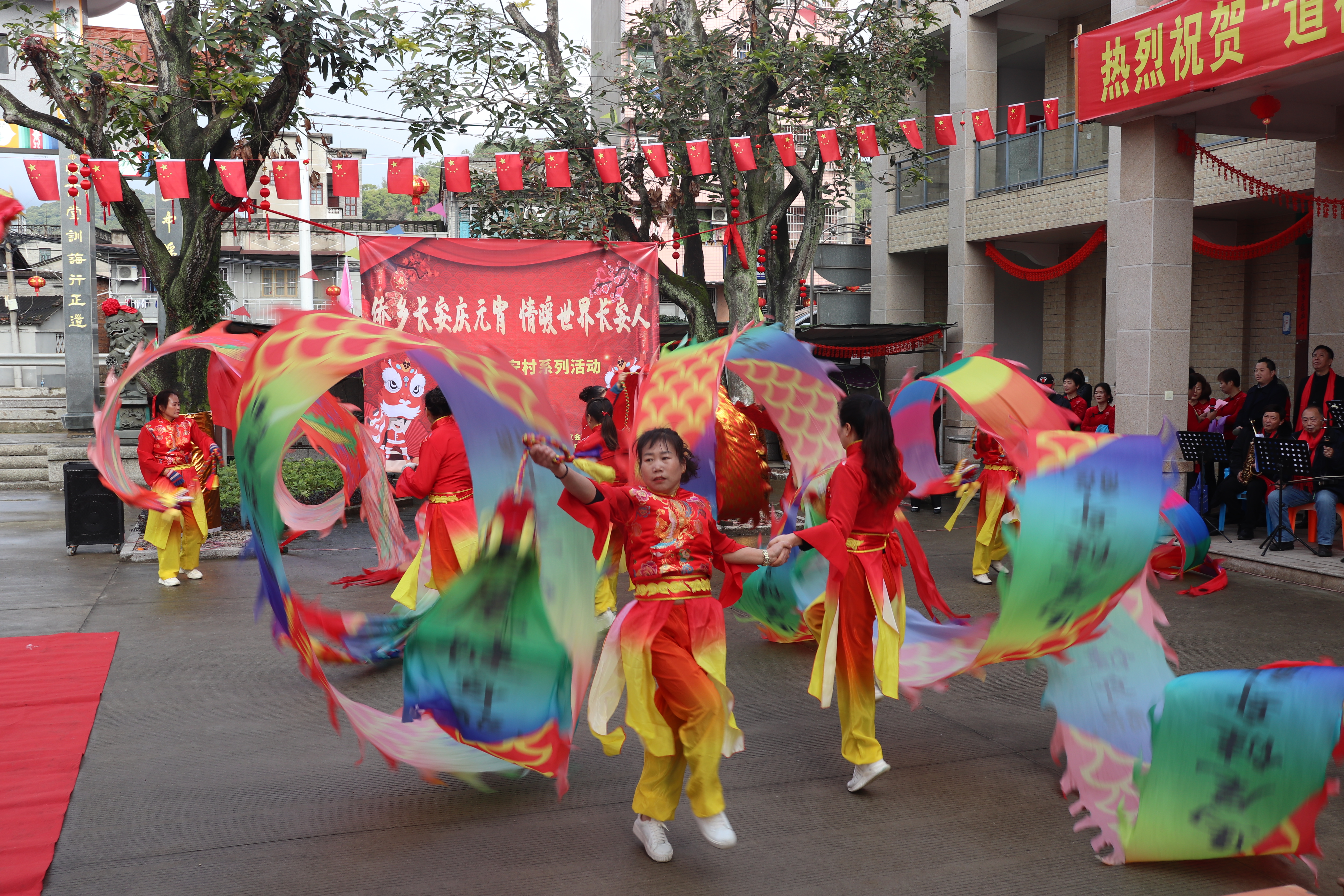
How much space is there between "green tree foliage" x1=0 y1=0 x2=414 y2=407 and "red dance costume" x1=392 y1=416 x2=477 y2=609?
5156 mm

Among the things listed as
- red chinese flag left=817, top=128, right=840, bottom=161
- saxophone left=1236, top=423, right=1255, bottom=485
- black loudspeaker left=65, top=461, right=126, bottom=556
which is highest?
red chinese flag left=817, top=128, right=840, bottom=161

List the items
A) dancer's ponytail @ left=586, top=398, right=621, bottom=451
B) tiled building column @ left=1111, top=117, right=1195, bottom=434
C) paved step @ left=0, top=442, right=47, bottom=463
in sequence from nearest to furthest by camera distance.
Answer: dancer's ponytail @ left=586, top=398, right=621, bottom=451 < tiled building column @ left=1111, top=117, right=1195, bottom=434 < paved step @ left=0, top=442, right=47, bottom=463

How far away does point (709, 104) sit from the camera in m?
11.5

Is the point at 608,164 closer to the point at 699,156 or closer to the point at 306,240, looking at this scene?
the point at 699,156

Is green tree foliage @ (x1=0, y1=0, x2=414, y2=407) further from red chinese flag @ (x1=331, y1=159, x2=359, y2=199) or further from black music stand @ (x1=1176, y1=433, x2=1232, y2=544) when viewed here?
black music stand @ (x1=1176, y1=433, x2=1232, y2=544)

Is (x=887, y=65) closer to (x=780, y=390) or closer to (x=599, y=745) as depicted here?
(x=780, y=390)

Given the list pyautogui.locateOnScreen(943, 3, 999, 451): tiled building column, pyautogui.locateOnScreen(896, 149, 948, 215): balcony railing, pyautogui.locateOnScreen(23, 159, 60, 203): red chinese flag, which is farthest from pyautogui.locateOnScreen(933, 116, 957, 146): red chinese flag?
pyautogui.locateOnScreen(23, 159, 60, 203): red chinese flag

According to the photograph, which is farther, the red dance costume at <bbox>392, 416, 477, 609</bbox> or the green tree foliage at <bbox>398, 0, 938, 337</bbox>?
the green tree foliage at <bbox>398, 0, 938, 337</bbox>

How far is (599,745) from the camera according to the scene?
4762mm

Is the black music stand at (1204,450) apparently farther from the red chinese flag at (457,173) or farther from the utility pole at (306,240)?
the utility pole at (306,240)

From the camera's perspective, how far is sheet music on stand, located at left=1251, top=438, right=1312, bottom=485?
327 inches

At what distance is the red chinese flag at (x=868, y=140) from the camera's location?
9711 mm

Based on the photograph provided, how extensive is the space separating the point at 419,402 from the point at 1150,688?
894cm

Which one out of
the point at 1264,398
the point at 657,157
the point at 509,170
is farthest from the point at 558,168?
the point at 1264,398
